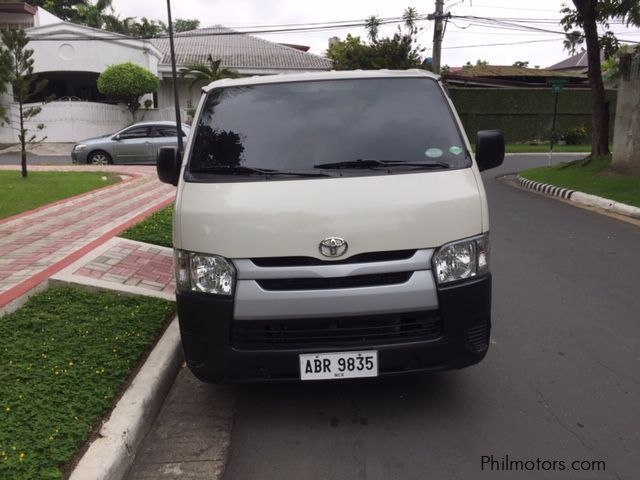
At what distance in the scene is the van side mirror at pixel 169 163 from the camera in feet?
→ 14.4

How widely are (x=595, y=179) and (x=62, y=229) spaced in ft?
39.4

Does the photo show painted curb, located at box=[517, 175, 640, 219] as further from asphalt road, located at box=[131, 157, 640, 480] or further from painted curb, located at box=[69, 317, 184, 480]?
painted curb, located at box=[69, 317, 184, 480]

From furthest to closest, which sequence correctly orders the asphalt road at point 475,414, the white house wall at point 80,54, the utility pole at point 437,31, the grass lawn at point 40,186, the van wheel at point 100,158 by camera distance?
the white house wall at point 80,54 < the utility pole at point 437,31 < the van wheel at point 100,158 < the grass lawn at point 40,186 < the asphalt road at point 475,414

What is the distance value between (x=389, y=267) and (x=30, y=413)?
211 centimetres

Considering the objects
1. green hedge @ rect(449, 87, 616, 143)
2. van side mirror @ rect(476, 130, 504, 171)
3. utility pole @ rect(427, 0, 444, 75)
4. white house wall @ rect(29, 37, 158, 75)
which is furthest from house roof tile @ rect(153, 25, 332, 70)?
van side mirror @ rect(476, 130, 504, 171)

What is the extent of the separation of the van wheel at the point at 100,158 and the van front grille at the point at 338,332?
17.1m

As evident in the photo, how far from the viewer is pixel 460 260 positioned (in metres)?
3.39

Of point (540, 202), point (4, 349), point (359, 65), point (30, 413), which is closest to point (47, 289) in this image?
point (4, 349)

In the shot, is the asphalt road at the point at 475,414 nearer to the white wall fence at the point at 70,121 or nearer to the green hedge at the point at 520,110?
the white wall fence at the point at 70,121

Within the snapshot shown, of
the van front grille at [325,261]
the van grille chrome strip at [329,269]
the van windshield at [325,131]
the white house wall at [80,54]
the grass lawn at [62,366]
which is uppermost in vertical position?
the white house wall at [80,54]

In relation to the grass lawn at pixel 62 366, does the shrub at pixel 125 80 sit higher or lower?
higher

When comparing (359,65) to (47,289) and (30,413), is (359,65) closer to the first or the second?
(47,289)

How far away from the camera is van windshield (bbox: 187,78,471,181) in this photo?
377 cm

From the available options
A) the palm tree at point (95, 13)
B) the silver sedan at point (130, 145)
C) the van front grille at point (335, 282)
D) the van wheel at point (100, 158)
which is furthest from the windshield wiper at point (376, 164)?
the palm tree at point (95, 13)
